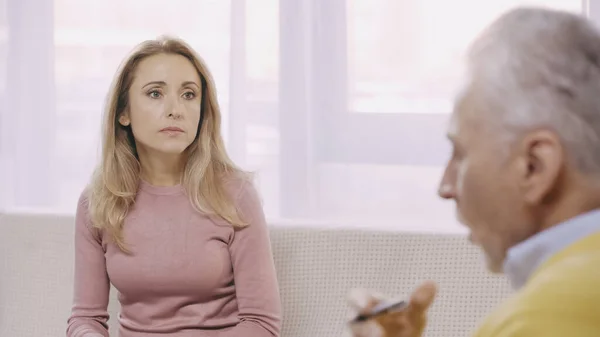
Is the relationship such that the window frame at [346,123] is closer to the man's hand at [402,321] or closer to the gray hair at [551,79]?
the man's hand at [402,321]

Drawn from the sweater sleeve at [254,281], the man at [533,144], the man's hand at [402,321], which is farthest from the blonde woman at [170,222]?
the man at [533,144]

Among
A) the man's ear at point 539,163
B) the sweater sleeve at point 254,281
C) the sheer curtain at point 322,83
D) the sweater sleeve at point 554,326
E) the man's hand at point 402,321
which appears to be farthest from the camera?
the sheer curtain at point 322,83

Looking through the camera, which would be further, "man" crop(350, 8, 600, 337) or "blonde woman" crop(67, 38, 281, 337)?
"blonde woman" crop(67, 38, 281, 337)

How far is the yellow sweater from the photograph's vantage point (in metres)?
0.74

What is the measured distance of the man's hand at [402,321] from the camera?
41.0 inches

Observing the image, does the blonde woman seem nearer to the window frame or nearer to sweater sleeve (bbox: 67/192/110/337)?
sweater sleeve (bbox: 67/192/110/337)

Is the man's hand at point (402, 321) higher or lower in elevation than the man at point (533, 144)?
lower

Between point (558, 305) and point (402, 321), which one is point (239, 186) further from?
point (558, 305)

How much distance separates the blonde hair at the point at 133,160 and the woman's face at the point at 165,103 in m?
0.02

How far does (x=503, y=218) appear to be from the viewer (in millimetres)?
895

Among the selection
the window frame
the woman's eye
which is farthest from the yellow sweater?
the window frame

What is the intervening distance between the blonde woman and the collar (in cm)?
125

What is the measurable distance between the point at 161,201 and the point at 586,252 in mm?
1471

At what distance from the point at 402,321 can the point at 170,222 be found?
117 centimetres
